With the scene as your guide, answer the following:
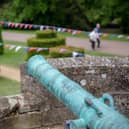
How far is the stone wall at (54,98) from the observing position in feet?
20.2

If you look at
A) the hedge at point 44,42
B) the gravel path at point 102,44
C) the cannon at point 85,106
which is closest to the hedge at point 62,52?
the gravel path at point 102,44

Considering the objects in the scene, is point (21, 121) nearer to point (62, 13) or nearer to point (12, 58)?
point (12, 58)

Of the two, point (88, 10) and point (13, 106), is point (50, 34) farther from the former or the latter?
point (13, 106)

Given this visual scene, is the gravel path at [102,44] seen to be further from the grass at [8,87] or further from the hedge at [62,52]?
the grass at [8,87]

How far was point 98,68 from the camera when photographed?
649 centimetres

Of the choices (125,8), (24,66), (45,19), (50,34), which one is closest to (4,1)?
(45,19)

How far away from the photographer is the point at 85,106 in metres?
3.46

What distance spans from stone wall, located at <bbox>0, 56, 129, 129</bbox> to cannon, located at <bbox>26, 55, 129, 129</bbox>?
1.60 meters

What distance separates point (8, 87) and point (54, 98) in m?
7.68

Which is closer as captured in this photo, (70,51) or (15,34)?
(70,51)

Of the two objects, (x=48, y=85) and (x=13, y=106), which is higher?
(x=48, y=85)

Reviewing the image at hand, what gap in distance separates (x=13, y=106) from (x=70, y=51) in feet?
34.3

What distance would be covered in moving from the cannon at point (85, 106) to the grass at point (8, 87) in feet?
26.9

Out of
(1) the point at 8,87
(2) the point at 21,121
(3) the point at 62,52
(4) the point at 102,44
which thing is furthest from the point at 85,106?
(4) the point at 102,44
